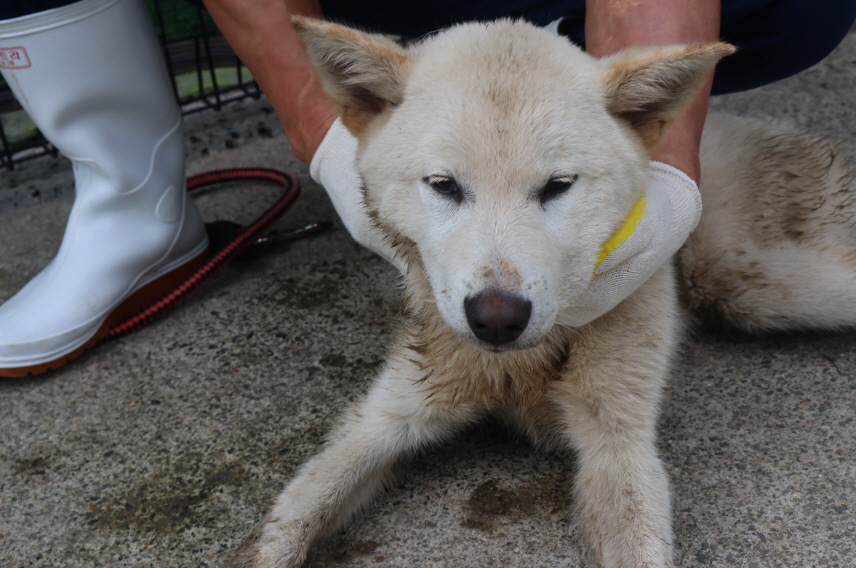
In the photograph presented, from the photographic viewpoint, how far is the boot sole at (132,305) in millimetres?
2721

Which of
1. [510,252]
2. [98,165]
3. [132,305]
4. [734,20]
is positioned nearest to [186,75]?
[98,165]

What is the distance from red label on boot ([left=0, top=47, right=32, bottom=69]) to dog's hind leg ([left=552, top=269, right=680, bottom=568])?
2.09 metres

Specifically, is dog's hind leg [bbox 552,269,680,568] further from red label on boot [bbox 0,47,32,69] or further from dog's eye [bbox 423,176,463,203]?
red label on boot [bbox 0,47,32,69]

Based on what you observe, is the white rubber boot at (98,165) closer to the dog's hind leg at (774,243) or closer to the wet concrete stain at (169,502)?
the wet concrete stain at (169,502)

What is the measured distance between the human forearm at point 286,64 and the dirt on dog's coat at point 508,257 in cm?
49

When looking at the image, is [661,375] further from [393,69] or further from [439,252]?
[393,69]

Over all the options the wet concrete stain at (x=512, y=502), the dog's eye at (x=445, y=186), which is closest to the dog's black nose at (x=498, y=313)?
the dog's eye at (x=445, y=186)


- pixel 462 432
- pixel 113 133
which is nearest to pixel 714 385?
pixel 462 432

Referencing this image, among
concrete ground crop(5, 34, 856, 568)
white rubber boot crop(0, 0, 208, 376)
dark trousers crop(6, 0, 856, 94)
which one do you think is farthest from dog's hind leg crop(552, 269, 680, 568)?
white rubber boot crop(0, 0, 208, 376)

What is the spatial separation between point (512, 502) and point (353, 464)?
1.50ft

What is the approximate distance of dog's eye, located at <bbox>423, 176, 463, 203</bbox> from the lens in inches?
68.5

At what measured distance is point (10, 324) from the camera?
107 inches

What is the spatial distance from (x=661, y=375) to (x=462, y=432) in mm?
655

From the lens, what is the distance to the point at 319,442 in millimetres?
2354
